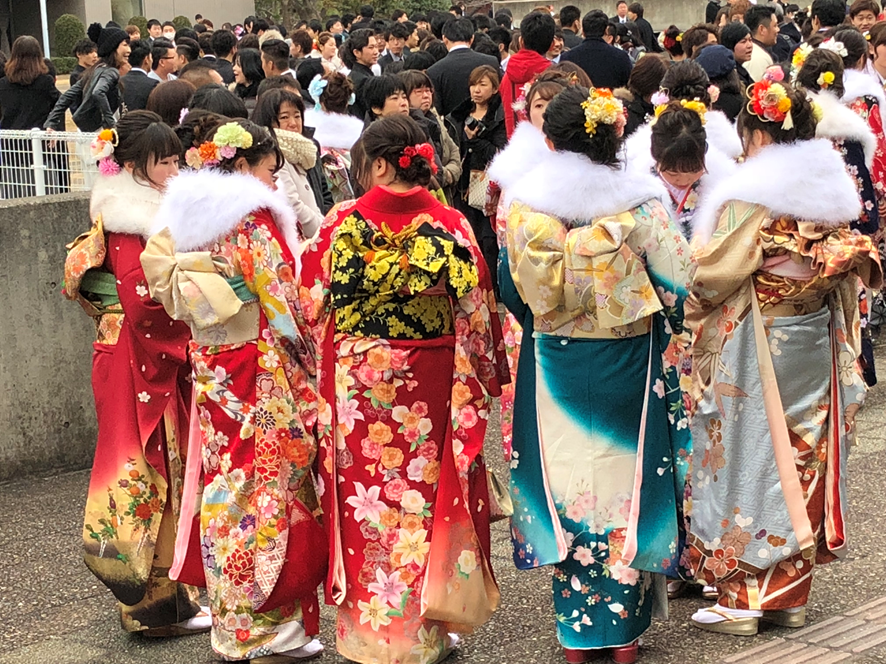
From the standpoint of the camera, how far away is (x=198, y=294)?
12.7ft

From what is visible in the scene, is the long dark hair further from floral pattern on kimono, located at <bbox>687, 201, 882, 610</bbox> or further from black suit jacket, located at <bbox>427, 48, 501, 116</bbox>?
floral pattern on kimono, located at <bbox>687, 201, 882, 610</bbox>

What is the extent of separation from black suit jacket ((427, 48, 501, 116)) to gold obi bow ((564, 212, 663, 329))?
499 cm

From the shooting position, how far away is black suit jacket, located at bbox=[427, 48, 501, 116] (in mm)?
8625

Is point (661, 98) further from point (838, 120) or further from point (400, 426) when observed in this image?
point (400, 426)

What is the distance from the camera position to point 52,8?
33.8m

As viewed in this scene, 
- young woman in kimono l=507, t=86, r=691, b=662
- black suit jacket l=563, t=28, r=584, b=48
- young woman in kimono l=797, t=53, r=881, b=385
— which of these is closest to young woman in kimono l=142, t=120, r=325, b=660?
young woman in kimono l=507, t=86, r=691, b=662

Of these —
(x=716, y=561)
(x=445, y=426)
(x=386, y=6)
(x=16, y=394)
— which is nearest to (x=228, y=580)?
(x=445, y=426)

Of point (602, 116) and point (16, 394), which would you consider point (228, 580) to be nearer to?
point (602, 116)

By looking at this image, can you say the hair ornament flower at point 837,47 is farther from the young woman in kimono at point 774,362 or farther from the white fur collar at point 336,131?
the young woman in kimono at point 774,362

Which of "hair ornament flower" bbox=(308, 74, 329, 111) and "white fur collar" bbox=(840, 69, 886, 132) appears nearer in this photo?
"hair ornament flower" bbox=(308, 74, 329, 111)

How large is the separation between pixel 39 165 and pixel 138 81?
2.66 meters

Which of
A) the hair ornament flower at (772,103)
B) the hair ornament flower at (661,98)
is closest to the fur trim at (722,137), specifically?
the hair ornament flower at (661,98)

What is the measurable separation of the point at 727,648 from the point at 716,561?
11.4 inches

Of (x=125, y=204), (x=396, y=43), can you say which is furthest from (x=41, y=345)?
(x=396, y=43)
